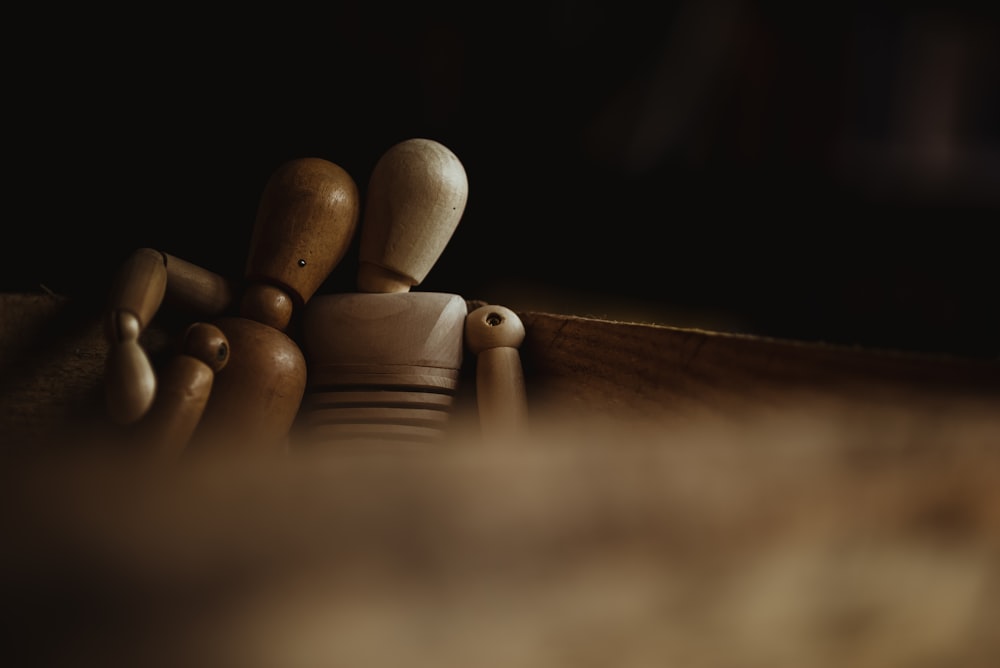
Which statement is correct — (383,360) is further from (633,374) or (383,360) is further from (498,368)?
(633,374)

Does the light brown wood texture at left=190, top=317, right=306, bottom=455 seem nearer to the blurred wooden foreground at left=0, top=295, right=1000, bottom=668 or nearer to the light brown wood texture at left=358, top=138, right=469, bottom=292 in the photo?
the light brown wood texture at left=358, top=138, right=469, bottom=292

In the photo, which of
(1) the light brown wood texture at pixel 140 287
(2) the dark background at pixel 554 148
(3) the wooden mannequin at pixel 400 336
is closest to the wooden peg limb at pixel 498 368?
(3) the wooden mannequin at pixel 400 336

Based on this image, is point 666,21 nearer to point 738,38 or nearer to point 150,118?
point 738,38

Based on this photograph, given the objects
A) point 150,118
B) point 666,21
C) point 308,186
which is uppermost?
point 666,21

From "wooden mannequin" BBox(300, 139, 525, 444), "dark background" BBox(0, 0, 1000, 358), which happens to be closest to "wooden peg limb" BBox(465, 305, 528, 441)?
"wooden mannequin" BBox(300, 139, 525, 444)

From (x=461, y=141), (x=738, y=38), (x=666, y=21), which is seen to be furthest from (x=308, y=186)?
(x=738, y=38)
